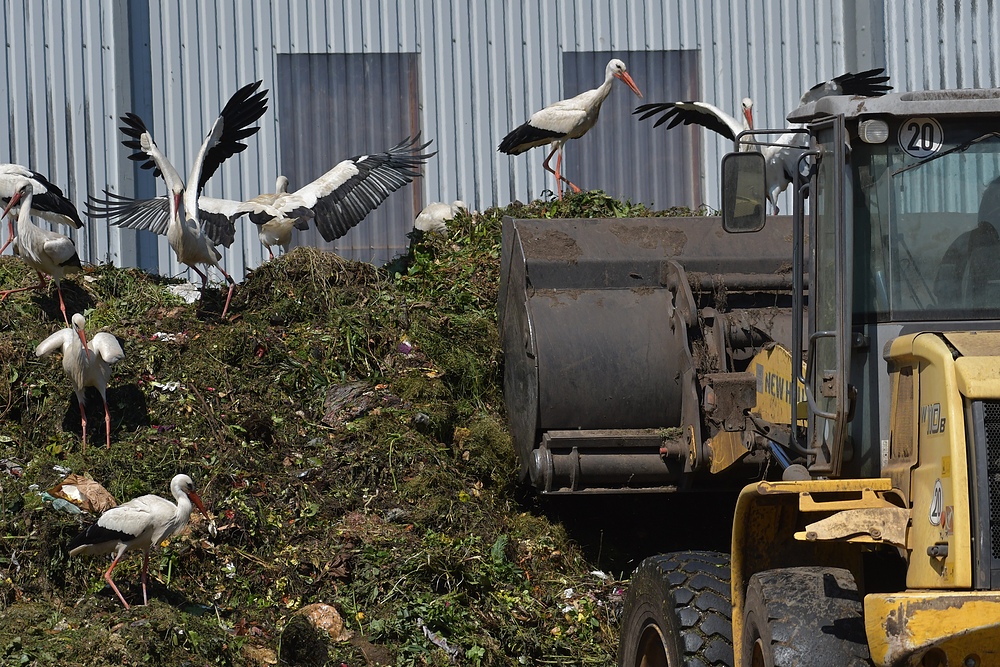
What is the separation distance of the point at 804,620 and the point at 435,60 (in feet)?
30.0

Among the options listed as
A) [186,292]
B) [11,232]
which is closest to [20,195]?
[11,232]

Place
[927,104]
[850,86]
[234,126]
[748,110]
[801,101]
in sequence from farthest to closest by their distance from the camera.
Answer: [748,110] → [234,126] → [801,101] → [850,86] → [927,104]

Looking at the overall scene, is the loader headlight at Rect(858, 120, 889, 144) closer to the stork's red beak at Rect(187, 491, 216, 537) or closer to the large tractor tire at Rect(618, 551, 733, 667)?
the large tractor tire at Rect(618, 551, 733, 667)

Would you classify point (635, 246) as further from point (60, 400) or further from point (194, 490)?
point (60, 400)

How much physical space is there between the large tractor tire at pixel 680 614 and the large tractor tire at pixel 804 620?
325 millimetres

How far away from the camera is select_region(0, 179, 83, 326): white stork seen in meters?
8.54

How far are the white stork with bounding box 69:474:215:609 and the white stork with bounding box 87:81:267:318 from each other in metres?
2.81

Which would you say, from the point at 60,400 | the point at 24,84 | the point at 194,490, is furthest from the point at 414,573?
the point at 24,84

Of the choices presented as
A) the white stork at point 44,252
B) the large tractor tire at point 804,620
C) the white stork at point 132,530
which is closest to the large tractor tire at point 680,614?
the large tractor tire at point 804,620

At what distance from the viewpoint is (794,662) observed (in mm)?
3381

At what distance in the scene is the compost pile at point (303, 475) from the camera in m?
6.08

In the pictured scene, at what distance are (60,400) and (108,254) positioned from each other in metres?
3.93

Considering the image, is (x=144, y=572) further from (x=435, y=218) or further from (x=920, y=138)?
(x=435, y=218)

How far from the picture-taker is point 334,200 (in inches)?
414
